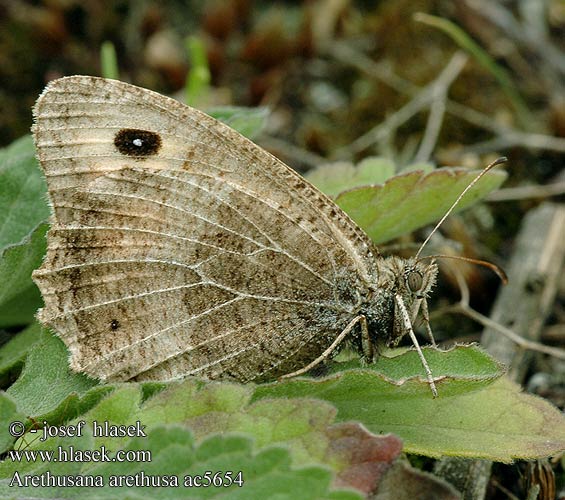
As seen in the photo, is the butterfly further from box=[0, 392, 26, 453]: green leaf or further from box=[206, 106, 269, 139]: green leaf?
box=[206, 106, 269, 139]: green leaf

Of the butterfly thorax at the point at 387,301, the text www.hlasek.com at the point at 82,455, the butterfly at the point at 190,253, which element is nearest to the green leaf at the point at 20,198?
the butterfly at the point at 190,253

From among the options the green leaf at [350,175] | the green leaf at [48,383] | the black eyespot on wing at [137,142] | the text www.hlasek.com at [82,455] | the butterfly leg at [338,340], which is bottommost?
the text www.hlasek.com at [82,455]

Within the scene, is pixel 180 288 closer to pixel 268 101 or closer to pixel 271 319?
pixel 271 319

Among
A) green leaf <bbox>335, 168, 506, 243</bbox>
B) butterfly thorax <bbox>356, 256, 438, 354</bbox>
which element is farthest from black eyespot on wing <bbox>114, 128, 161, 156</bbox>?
butterfly thorax <bbox>356, 256, 438, 354</bbox>

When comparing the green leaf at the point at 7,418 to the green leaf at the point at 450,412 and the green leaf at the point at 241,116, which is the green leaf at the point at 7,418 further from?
the green leaf at the point at 241,116

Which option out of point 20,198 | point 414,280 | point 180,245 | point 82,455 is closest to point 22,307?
point 20,198

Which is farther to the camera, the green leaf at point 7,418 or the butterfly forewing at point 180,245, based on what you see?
the butterfly forewing at point 180,245

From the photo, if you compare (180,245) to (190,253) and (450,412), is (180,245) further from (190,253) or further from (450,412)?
(450,412)

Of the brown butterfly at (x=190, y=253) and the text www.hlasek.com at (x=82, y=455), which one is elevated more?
the brown butterfly at (x=190, y=253)
